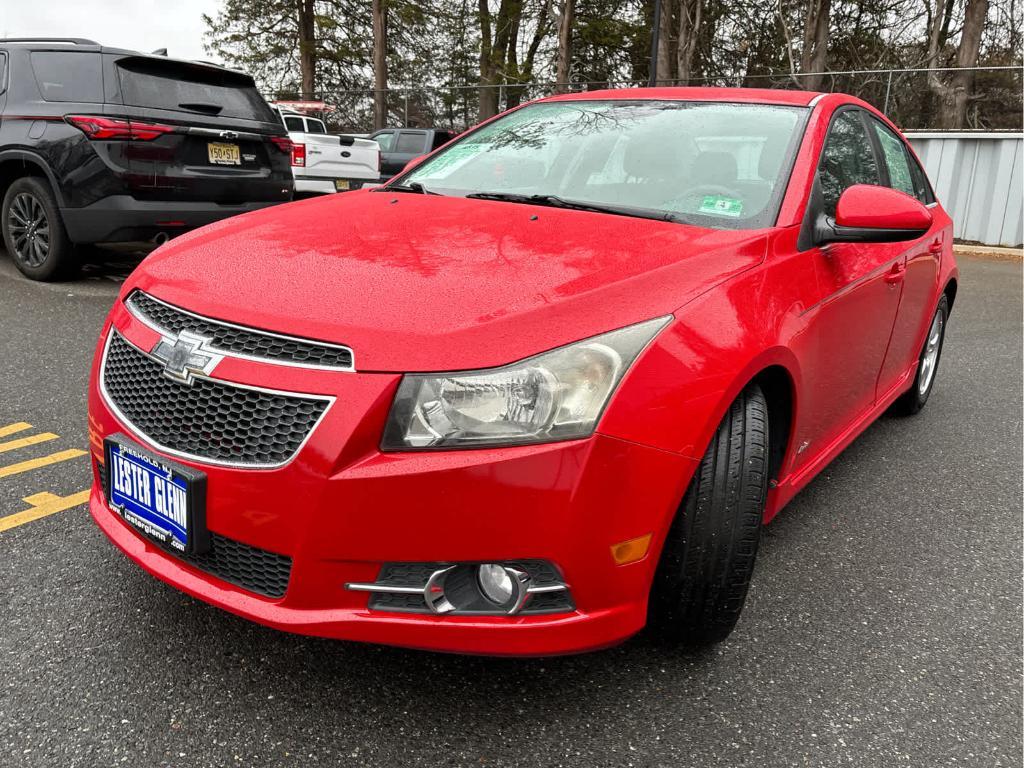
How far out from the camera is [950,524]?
10.1 ft

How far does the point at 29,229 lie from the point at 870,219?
6.05 m

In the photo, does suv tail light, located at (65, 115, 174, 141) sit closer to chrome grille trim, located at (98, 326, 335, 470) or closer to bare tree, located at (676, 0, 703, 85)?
chrome grille trim, located at (98, 326, 335, 470)

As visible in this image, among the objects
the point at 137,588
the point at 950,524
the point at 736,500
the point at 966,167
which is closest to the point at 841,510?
the point at 950,524

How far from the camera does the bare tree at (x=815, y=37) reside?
1980 cm

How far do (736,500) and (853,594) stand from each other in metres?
0.85

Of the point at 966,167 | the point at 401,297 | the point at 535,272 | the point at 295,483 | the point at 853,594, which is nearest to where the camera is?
the point at 295,483

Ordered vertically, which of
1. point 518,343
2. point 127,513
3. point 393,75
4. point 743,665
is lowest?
point 743,665

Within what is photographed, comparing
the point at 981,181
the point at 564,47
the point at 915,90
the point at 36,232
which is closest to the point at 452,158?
the point at 36,232

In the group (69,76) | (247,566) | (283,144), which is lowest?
(247,566)

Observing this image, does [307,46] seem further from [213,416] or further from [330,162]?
[213,416]

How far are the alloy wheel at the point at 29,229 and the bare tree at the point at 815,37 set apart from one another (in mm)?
17823

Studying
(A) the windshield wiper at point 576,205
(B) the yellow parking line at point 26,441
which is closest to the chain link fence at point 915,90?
(A) the windshield wiper at point 576,205

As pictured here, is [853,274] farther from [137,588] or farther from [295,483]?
[137,588]

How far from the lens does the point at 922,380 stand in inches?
168
